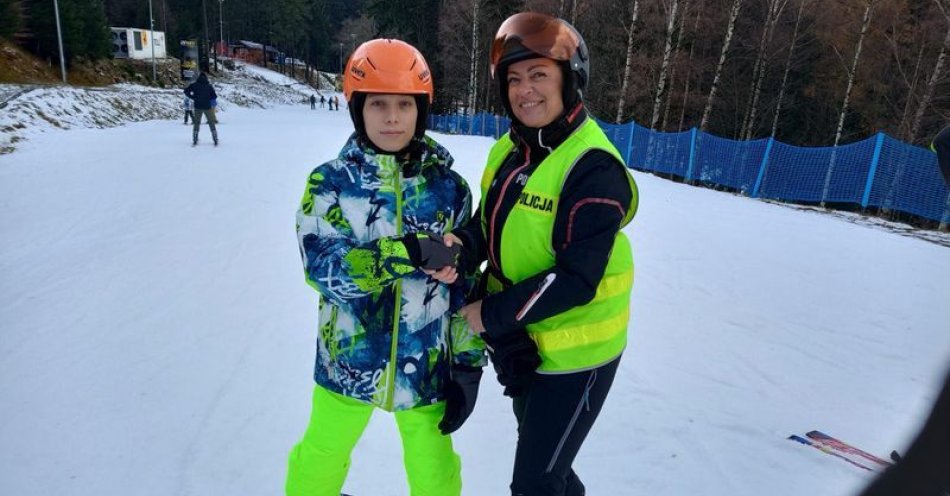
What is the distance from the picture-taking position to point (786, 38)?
73.0 ft

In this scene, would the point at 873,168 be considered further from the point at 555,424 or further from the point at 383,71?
the point at 383,71

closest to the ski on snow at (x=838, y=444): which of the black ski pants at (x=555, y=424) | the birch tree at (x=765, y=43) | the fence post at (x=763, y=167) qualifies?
the black ski pants at (x=555, y=424)

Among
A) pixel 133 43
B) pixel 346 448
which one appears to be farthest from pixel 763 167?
pixel 133 43

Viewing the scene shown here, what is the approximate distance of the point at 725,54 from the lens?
18.4m

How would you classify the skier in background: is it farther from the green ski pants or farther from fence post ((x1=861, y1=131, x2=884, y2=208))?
fence post ((x1=861, y1=131, x2=884, y2=208))

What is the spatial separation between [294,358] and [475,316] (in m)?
2.39

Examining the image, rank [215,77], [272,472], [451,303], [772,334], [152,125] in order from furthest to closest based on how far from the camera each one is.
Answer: [215,77] < [152,125] < [772,334] < [272,472] < [451,303]

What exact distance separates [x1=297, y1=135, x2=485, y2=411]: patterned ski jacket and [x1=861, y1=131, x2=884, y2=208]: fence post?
40.1ft

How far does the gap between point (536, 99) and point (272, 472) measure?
7.38 ft

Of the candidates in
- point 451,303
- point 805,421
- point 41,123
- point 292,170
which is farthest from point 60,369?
point 41,123

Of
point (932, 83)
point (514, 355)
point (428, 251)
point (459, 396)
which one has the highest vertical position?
point (932, 83)

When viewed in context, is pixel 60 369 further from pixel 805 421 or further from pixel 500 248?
pixel 805 421

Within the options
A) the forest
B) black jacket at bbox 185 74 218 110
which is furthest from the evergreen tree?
black jacket at bbox 185 74 218 110

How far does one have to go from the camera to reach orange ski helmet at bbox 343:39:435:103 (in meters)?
1.94
